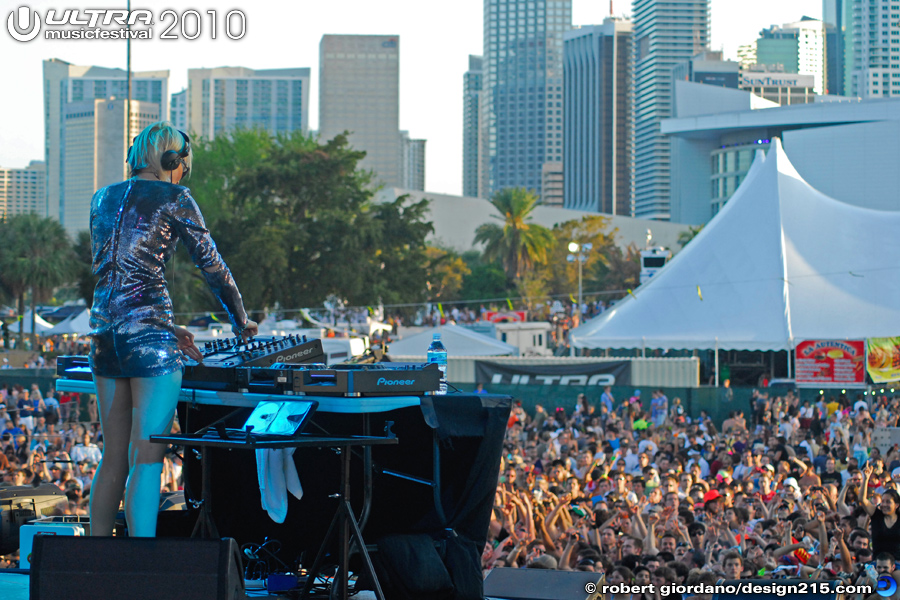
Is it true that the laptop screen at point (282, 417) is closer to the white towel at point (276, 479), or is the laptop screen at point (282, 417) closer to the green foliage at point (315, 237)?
the white towel at point (276, 479)

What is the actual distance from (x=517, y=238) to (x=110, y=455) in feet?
184

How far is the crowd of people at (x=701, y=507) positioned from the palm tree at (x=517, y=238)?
44703mm

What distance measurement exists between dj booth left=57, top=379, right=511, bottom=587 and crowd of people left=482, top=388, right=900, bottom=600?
7.70 ft

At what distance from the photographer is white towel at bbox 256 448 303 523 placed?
3.25 meters

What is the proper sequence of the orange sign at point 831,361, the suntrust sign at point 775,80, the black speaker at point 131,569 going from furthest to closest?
1. the suntrust sign at point 775,80
2. the orange sign at point 831,361
3. the black speaker at point 131,569

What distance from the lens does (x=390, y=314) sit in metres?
42.1

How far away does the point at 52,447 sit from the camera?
11648mm

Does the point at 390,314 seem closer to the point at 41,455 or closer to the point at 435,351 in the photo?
the point at 41,455

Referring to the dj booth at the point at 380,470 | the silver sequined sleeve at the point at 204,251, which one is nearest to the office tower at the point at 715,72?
the dj booth at the point at 380,470

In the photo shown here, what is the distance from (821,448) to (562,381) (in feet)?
24.8

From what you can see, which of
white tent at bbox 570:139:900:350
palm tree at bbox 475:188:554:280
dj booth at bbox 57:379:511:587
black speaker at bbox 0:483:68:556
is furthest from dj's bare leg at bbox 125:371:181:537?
palm tree at bbox 475:188:554:280

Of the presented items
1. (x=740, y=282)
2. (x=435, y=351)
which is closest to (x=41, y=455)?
(x=435, y=351)

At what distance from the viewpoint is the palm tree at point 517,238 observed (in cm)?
5869

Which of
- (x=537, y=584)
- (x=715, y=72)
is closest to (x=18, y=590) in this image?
(x=537, y=584)
